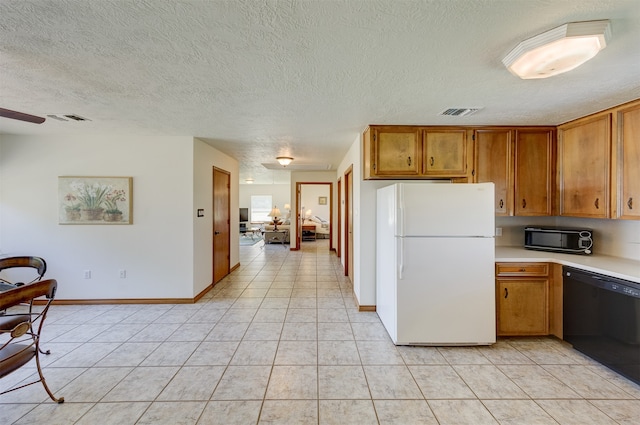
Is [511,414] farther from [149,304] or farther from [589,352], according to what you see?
[149,304]

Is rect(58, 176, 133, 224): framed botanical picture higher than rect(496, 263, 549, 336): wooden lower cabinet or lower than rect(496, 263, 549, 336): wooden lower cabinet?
higher

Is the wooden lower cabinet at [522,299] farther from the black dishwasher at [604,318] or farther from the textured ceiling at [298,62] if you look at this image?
the textured ceiling at [298,62]

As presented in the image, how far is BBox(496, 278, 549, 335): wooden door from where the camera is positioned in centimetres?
280

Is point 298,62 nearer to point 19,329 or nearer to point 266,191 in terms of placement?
point 19,329

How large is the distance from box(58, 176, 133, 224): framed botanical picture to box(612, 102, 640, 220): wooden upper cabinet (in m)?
5.46

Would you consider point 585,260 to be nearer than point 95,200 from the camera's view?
Yes

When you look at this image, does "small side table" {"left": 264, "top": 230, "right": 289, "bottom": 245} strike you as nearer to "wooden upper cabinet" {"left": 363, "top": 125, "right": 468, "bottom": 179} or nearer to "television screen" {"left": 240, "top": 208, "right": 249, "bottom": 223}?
"television screen" {"left": 240, "top": 208, "right": 249, "bottom": 223}

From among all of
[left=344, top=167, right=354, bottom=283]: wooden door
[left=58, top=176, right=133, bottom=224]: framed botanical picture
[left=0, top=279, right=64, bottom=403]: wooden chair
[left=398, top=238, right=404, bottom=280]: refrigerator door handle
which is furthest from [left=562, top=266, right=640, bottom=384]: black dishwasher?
[left=58, top=176, right=133, bottom=224]: framed botanical picture

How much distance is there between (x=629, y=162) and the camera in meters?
2.45

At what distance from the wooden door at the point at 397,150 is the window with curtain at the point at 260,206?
10065 millimetres

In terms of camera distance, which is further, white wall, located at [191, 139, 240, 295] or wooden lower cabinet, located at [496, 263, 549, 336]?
white wall, located at [191, 139, 240, 295]

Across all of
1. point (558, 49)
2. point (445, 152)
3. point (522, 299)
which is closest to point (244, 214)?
point (445, 152)

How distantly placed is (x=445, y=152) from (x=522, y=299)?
1.73 metres

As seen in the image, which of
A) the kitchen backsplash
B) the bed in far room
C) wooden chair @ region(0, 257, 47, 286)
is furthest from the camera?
the bed in far room
